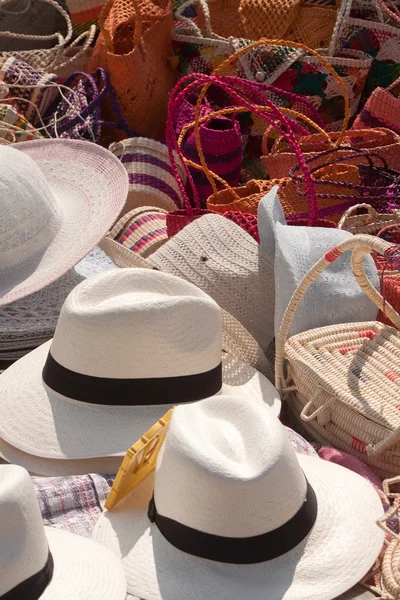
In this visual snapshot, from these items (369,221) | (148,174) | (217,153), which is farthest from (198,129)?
(369,221)

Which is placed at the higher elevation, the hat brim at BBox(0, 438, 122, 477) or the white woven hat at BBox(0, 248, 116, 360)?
the white woven hat at BBox(0, 248, 116, 360)

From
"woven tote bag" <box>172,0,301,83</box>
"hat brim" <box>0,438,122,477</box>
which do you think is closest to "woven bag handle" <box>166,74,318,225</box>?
"woven tote bag" <box>172,0,301,83</box>

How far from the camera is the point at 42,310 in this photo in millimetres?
2193

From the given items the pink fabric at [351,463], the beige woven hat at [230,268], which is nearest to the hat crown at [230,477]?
the pink fabric at [351,463]

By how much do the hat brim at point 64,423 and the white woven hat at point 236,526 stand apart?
0.24m

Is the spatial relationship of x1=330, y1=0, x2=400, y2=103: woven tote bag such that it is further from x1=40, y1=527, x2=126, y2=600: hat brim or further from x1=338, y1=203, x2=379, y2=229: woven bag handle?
x1=40, y1=527, x2=126, y2=600: hat brim

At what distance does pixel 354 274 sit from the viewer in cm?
195

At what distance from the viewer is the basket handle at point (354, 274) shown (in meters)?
1.85

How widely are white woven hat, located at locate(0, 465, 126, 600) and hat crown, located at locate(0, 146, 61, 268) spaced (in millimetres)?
890

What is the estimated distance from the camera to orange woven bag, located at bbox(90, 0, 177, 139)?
3.18 metres

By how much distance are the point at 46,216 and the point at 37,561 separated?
3.61 ft

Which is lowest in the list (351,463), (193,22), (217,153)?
(351,463)

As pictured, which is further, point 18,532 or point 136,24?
point 136,24

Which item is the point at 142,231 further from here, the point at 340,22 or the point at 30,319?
the point at 340,22
